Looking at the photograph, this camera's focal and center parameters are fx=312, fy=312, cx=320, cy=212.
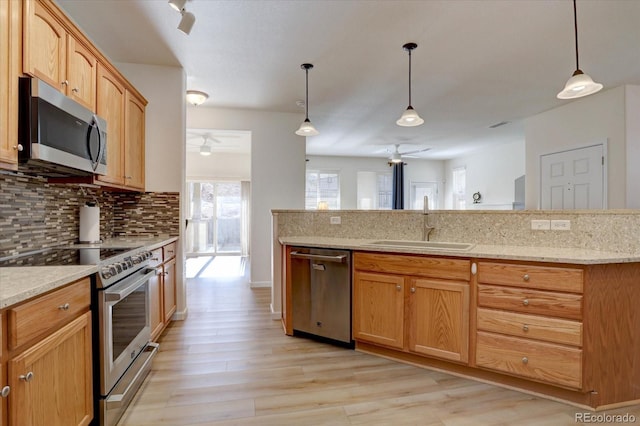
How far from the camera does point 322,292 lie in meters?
2.73

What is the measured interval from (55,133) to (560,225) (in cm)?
327

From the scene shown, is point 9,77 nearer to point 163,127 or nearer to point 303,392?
point 163,127

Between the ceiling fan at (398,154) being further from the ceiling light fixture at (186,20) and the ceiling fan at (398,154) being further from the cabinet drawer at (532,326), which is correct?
the ceiling light fixture at (186,20)

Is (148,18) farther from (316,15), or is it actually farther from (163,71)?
(316,15)

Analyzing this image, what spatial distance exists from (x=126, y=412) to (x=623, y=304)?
3.00 meters

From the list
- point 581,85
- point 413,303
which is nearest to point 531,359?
point 413,303

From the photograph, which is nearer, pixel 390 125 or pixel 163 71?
Result: pixel 163 71

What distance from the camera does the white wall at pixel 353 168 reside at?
29.0 feet

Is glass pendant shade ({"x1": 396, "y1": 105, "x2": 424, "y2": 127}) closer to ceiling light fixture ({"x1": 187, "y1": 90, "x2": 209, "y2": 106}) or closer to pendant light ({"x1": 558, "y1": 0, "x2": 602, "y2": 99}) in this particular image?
pendant light ({"x1": 558, "y1": 0, "x2": 602, "y2": 99})

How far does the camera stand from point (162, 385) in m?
2.08

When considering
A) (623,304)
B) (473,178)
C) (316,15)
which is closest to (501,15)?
(316,15)

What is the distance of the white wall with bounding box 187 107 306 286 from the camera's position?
471 cm

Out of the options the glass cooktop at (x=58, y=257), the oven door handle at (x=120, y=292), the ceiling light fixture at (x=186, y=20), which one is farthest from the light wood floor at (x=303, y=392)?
the ceiling light fixture at (x=186, y=20)

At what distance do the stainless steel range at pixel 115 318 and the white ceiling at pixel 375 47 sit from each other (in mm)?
1868
